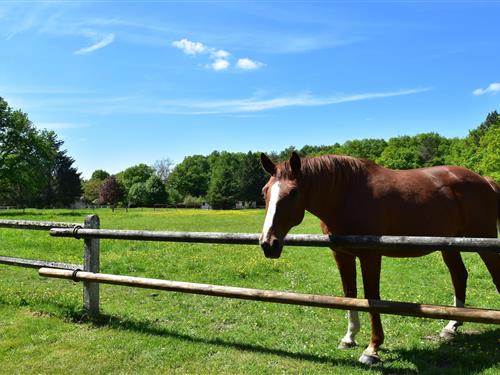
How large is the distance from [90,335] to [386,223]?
425 cm

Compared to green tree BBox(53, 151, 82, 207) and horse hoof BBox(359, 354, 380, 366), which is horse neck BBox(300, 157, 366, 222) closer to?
horse hoof BBox(359, 354, 380, 366)

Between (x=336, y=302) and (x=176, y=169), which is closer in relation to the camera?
(x=336, y=302)

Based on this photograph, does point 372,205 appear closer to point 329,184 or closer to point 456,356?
point 329,184

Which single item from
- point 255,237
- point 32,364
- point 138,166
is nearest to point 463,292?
point 255,237

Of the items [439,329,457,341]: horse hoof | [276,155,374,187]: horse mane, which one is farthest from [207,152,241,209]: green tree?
[276,155,374,187]: horse mane

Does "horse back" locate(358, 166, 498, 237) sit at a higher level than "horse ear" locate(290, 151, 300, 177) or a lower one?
lower

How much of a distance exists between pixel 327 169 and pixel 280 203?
940 mm

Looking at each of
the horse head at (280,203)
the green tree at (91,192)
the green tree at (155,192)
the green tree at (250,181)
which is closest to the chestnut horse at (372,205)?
the horse head at (280,203)

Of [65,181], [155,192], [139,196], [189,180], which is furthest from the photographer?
[189,180]

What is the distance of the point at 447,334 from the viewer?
5711 mm

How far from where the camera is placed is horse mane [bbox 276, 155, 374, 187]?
434 centimetres

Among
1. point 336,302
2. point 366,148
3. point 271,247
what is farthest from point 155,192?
point 271,247

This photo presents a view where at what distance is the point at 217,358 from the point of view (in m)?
5.04

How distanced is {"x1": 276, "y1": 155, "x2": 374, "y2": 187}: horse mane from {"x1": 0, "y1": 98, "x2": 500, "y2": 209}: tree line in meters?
32.5
